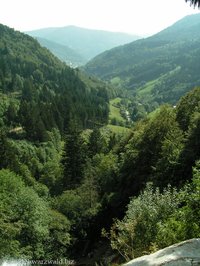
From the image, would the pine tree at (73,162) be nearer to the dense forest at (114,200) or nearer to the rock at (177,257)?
the dense forest at (114,200)

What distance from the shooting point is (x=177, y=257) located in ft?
38.0

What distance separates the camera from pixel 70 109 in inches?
7288

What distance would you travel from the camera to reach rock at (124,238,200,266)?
11339 mm

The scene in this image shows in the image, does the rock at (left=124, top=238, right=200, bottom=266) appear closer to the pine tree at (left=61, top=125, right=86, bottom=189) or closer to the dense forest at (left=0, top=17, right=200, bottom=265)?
the dense forest at (left=0, top=17, right=200, bottom=265)

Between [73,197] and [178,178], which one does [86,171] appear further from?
[178,178]

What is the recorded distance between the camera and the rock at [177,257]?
446 inches

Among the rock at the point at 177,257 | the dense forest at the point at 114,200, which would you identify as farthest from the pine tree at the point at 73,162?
the rock at the point at 177,257

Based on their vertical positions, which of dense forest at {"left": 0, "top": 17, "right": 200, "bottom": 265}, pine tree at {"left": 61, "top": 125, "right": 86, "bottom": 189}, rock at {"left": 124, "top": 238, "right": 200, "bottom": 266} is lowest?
Answer: pine tree at {"left": 61, "top": 125, "right": 86, "bottom": 189}

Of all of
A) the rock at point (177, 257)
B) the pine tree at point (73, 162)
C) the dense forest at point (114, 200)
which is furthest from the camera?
the pine tree at point (73, 162)

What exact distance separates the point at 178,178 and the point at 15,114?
114202mm

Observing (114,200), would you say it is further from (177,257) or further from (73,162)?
(177,257)

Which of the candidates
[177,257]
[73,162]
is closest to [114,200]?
[73,162]

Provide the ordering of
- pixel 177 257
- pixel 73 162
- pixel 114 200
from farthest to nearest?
pixel 73 162, pixel 114 200, pixel 177 257

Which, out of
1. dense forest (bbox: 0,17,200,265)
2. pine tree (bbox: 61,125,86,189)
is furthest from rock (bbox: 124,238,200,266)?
pine tree (bbox: 61,125,86,189)
